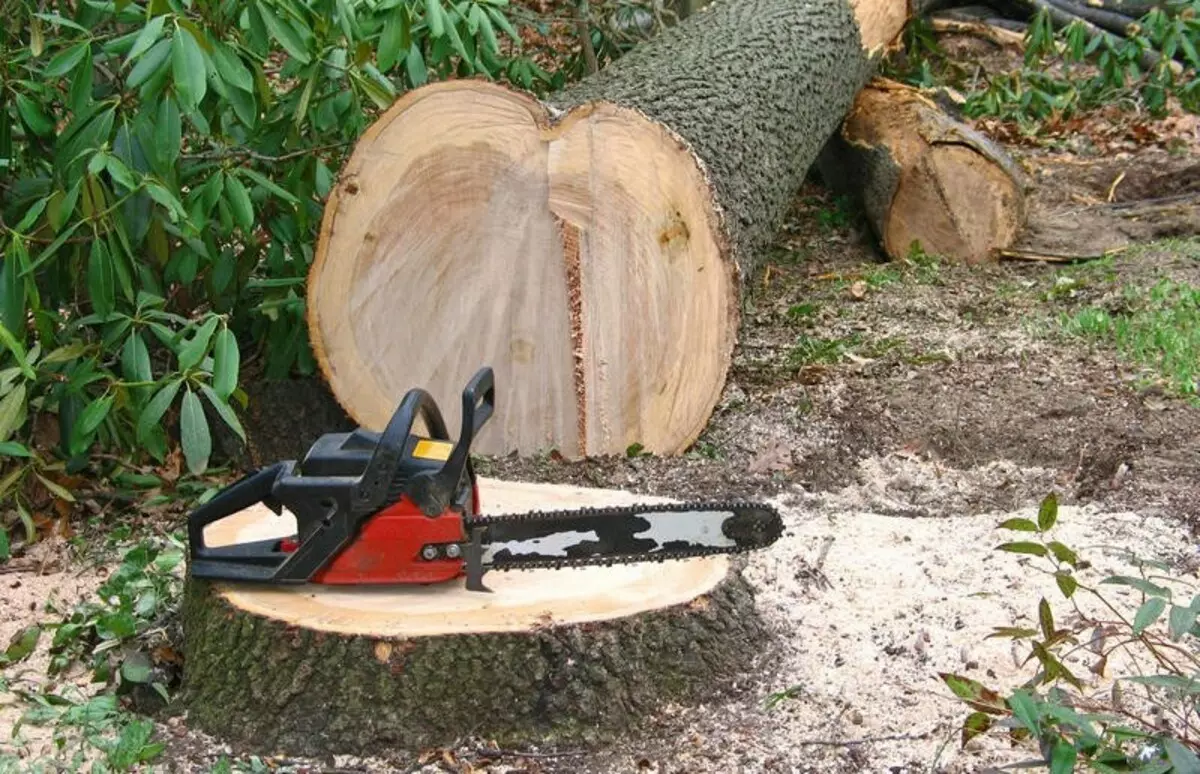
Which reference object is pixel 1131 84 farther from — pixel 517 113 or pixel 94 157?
pixel 94 157

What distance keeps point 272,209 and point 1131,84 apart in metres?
5.70

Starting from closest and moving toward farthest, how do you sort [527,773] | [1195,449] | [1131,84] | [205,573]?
[527,773] → [205,573] → [1195,449] → [1131,84]

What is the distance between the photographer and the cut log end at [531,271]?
432cm

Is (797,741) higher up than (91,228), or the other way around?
(91,228)

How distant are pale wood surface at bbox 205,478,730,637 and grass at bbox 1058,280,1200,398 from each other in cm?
229

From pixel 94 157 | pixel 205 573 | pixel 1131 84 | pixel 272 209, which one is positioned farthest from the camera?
pixel 1131 84

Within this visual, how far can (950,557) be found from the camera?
352cm

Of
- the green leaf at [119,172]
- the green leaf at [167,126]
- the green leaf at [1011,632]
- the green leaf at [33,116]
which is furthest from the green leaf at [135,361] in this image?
the green leaf at [1011,632]

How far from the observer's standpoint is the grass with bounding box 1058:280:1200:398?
474cm

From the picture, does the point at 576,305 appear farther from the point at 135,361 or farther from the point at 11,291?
the point at 11,291

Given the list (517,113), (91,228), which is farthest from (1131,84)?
(91,228)

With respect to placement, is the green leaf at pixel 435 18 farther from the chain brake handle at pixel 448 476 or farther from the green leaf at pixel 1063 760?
the green leaf at pixel 1063 760

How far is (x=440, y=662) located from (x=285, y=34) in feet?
6.17

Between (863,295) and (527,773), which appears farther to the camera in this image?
(863,295)
